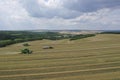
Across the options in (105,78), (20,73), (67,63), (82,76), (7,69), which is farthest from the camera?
(67,63)

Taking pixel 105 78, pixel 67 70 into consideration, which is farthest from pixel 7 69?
pixel 105 78

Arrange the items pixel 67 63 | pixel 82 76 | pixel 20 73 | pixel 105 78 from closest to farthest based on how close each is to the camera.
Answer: pixel 105 78 → pixel 82 76 → pixel 20 73 → pixel 67 63

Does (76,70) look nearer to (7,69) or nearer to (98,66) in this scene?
(98,66)

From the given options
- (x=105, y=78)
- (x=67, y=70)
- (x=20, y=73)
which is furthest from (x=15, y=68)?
(x=105, y=78)

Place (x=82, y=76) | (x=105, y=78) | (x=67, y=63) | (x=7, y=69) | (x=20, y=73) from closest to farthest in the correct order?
(x=105, y=78)
(x=82, y=76)
(x=20, y=73)
(x=7, y=69)
(x=67, y=63)

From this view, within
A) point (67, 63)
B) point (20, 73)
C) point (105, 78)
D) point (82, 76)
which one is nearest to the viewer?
point (105, 78)

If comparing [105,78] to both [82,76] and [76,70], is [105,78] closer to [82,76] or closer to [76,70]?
[82,76]

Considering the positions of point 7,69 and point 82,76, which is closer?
point 82,76

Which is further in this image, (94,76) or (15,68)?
(15,68)
